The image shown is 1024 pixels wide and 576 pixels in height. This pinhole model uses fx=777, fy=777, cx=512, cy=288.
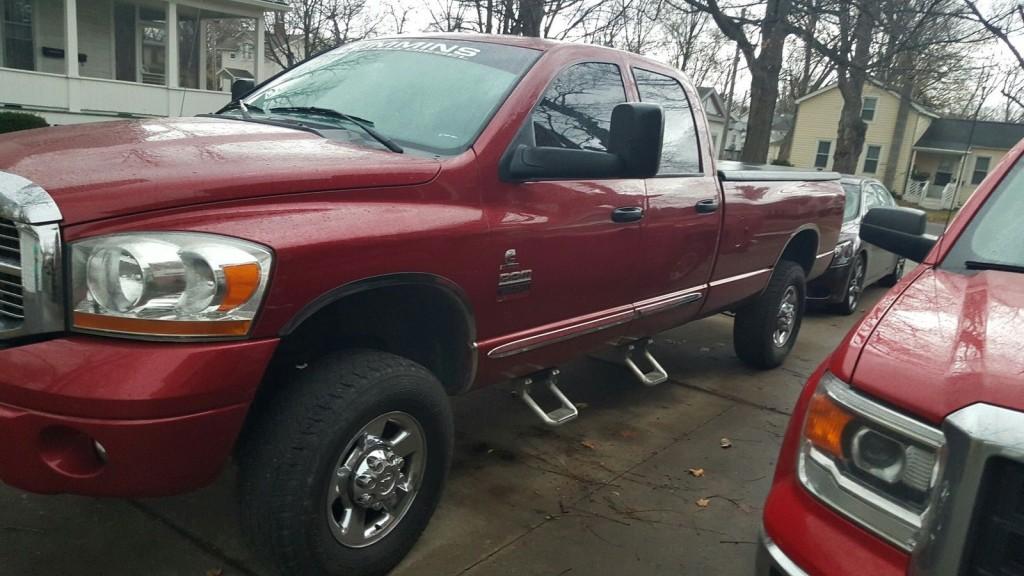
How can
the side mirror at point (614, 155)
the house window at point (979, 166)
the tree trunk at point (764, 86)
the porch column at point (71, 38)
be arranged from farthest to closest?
1. the house window at point (979, 166)
2. the porch column at point (71, 38)
3. the tree trunk at point (764, 86)
4. the side mirror at point (614, 155)

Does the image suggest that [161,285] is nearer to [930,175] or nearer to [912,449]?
[912,449]

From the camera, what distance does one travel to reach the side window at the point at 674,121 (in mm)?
4246

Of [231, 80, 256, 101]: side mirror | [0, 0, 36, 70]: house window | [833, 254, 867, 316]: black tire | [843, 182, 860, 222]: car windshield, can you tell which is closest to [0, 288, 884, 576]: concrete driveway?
[231, 80, 256, 101]: side mirror

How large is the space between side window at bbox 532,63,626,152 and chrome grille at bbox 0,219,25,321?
6.44 ft

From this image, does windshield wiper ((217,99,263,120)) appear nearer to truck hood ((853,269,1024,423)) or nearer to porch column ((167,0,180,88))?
truck hood ((853,269,1024,423))

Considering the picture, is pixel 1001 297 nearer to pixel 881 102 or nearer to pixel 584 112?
pixel 584 112

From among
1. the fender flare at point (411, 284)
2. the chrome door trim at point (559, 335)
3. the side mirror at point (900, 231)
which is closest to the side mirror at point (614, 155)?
the fender flare at point (411, 284)

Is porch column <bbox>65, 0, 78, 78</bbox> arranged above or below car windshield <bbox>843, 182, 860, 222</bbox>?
above

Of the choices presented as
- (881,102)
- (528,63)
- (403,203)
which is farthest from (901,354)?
(881,102)

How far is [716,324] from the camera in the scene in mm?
7406

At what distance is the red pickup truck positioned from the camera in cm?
205

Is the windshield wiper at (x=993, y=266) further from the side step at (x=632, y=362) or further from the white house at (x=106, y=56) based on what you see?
the white house at (x=106, y=56)

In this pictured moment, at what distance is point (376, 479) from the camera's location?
8.65ft

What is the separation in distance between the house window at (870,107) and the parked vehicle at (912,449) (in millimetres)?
40207
